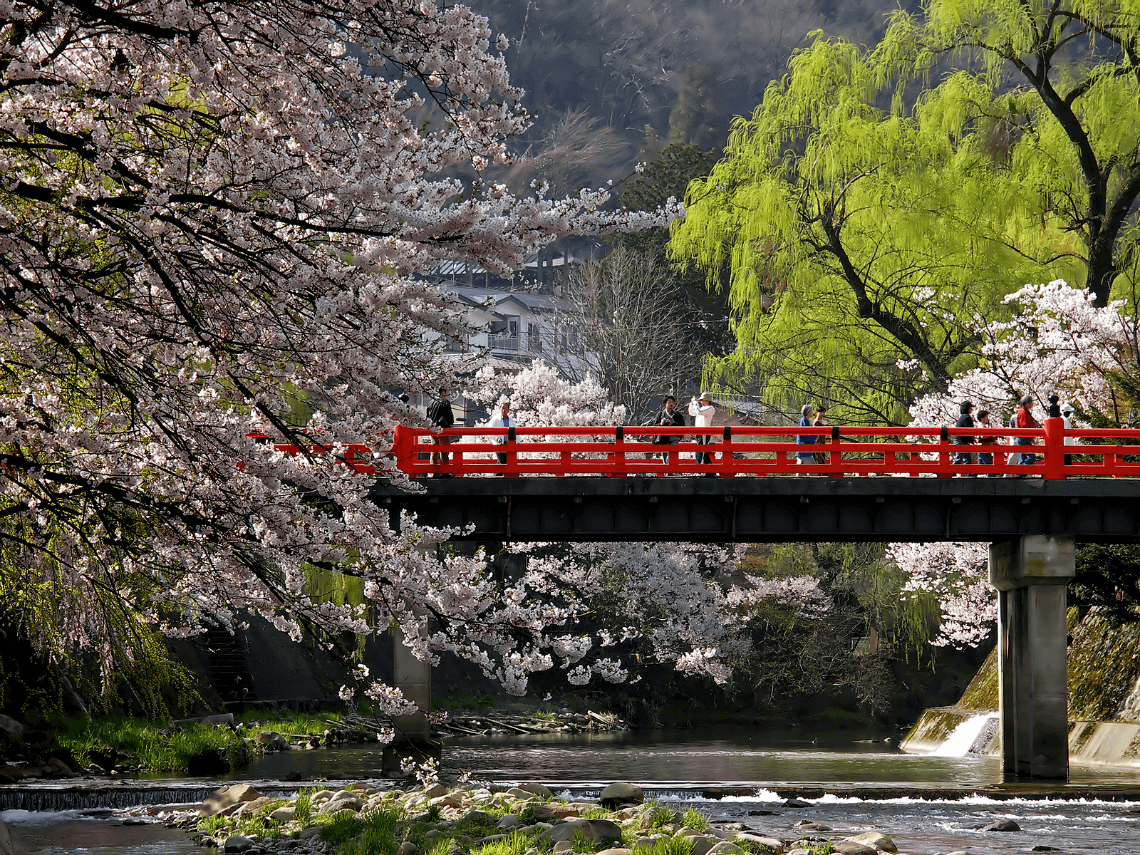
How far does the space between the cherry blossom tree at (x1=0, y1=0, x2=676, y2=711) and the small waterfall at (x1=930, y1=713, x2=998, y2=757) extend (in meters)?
22.2

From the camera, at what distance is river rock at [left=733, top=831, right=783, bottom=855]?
11945 mm

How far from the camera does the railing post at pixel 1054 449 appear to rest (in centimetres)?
2027

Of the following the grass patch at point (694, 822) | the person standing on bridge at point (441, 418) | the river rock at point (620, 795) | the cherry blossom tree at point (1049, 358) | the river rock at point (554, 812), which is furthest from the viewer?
the cherry blossom tree at point (1049, 358)

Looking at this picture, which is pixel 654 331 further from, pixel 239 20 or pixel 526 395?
pixel 239 20

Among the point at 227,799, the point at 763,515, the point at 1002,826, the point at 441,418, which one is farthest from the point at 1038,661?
the point at 227,799

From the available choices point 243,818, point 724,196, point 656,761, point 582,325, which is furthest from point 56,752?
point 582,325

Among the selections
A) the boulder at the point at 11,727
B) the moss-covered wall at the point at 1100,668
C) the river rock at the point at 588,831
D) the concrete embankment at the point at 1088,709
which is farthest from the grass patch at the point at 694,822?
the moss-covered wall at the point at 1100,668

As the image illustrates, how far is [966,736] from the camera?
27.6 meters

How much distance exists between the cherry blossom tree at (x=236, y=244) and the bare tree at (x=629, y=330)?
112 feet

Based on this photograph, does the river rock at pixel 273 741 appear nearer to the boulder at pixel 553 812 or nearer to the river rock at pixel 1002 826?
the boulder at pixel 553 812

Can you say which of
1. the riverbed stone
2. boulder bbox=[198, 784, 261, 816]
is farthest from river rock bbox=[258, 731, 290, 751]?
the riverbed stone

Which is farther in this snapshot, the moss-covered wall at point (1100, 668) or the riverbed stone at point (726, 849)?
A: the moss-covered wall at point (1100, 668)

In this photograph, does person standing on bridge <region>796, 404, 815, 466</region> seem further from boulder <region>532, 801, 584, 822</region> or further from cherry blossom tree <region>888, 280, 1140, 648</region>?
boulder <region>532, 801, 584, 822</region>

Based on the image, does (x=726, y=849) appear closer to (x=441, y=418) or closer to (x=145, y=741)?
(x=441, y=418)
